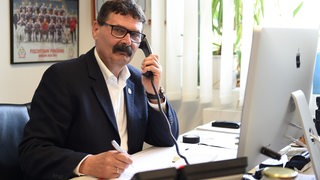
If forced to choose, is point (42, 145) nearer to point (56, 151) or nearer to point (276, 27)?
point (56, 151)

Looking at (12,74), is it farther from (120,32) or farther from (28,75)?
(120,32)

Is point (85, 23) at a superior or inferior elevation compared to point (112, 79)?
superior

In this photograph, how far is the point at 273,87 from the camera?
1052mm

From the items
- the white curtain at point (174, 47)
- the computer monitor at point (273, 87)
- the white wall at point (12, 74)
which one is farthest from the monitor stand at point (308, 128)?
the white wall at point (12, 74)

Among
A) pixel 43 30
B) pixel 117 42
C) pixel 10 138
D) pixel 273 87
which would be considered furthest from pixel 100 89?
pixel 43 30

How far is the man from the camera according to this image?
52.0 inches

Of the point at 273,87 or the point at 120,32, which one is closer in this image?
the point at 273,87

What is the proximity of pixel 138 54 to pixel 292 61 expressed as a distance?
1995 mm

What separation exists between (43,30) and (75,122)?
1399 millimetres

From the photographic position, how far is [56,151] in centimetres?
134

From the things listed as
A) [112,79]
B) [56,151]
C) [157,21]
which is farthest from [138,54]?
[56,151]

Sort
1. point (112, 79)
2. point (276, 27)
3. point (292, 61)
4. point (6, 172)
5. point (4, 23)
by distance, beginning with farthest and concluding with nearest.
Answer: point (4, 23), point (112, 79), point (6, 172), point (292, 61), point (276, 27)

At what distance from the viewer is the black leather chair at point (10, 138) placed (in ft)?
4.99

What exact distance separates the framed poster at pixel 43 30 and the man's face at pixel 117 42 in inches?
44.3
